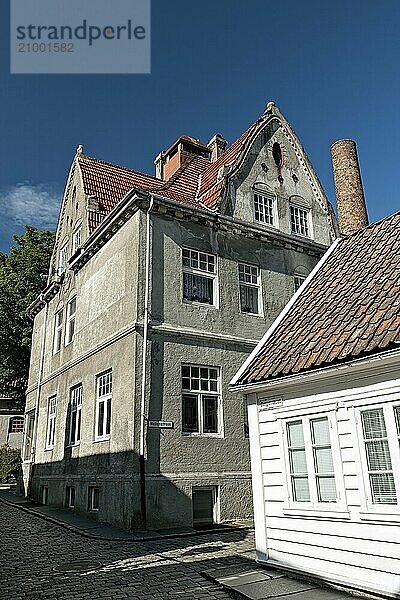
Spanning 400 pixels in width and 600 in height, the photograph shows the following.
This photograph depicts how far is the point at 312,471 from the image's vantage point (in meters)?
7.87

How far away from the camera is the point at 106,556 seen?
9.87 metres

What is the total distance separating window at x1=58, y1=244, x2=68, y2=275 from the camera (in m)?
22.5

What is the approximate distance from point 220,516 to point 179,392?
359cm

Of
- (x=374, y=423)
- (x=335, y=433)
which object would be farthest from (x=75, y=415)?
(x=374, y=423)

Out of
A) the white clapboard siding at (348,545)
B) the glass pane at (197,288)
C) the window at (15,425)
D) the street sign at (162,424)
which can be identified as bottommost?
the white clapboard siding at (348,545)

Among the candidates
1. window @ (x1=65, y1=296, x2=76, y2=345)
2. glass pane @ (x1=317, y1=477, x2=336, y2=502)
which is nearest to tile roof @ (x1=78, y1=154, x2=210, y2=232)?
window @ (x1=65, y1=296, x2=76, y2=345)

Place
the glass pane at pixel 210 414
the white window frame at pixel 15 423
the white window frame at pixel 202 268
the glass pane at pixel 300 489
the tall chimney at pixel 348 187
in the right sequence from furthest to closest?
1. the white window frame at pixel 15 423
2. the tall chimney at pixel 348 187
3. the white window frame at pixel 202 268
4. the glass pane at pixel 210 414
5. the glass pane at pixel 300 489

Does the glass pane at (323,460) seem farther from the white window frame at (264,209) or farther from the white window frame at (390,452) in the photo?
the white window frame at (264,209)

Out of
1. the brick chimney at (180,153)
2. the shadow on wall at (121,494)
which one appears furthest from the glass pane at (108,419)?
the brick chimney at (180,153)

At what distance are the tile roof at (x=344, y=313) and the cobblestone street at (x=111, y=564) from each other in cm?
343

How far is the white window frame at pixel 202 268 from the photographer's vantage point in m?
15.8

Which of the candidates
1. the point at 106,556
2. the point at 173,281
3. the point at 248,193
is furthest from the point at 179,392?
the point at 248,193

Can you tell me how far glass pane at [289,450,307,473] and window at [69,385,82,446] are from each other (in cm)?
1086

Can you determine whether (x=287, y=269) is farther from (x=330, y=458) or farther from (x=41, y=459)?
(x=41, y=459)
